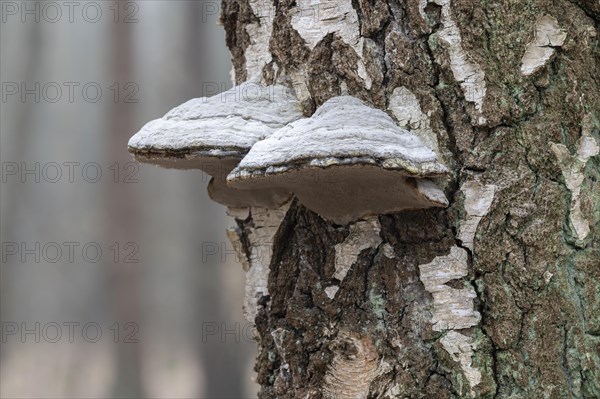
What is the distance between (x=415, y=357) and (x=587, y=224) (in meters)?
0.47

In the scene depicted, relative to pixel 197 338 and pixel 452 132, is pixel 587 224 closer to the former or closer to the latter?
pixel 452 132

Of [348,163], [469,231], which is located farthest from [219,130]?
[469,231]

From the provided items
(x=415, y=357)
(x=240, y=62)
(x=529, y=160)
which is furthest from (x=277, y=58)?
(x=415, y=357)

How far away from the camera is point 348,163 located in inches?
46.9

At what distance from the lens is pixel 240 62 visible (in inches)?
71.7

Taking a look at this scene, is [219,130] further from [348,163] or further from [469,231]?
[469,231]

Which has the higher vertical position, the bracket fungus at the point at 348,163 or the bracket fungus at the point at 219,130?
the bracket fungus at the point at 219,130

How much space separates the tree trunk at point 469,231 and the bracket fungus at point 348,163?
0.09 metres

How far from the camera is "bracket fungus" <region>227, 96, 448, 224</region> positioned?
1.21 meters

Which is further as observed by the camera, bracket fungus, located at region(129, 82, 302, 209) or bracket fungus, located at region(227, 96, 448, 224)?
bracket fungus, located at region(129, 82, 302, 209)

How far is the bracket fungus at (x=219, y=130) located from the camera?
141cm

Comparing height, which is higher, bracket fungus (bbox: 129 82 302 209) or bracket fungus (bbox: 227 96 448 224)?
bracket fungus (bbox: 129 82 302 209)

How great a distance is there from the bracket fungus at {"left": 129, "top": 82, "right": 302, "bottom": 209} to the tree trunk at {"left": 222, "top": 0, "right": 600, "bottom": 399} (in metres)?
0.12

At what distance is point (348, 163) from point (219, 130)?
370 mm
